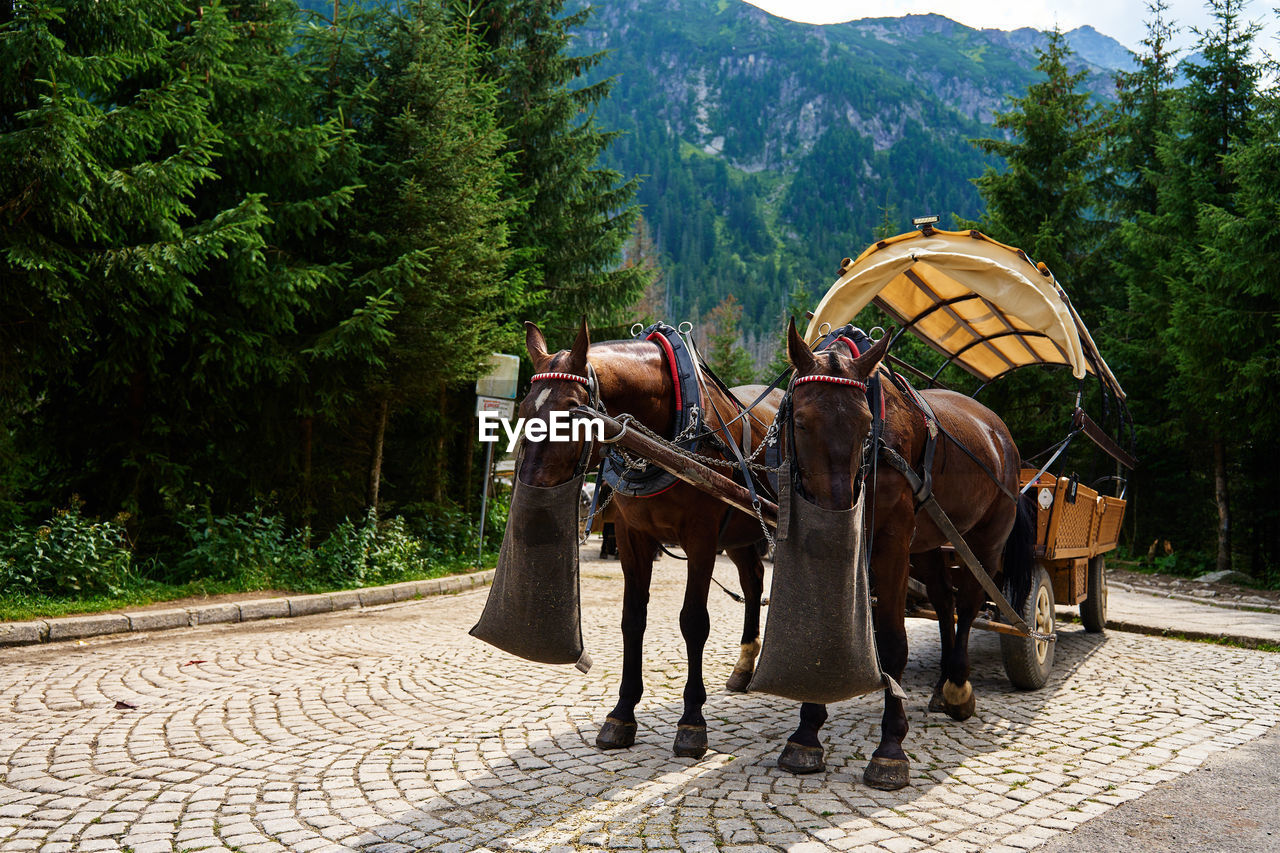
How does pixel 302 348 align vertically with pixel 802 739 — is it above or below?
above

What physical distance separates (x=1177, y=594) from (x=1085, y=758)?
392 inches

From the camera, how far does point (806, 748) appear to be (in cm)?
413

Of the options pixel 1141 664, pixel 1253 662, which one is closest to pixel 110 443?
pixel 1141 664

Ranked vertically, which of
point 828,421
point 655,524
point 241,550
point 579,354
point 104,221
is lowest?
point 241,550

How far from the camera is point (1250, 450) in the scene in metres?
15.0

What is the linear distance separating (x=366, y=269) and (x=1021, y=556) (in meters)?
8.89

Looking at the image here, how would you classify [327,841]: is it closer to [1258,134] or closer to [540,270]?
[540,270]

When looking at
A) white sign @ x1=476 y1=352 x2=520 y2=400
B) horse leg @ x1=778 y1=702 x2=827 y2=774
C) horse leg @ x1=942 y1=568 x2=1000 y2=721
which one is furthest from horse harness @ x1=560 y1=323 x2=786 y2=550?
white sign @ x1=476 y1=352 x2=520 y2=400

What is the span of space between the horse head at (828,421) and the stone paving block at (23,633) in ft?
23.8

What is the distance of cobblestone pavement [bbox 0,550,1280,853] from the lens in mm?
3426

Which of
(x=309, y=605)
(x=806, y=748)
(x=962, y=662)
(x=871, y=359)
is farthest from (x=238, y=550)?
(x=871, y=359)

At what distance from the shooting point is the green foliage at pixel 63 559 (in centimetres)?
837

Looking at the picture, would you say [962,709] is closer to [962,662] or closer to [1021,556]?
[962,662]

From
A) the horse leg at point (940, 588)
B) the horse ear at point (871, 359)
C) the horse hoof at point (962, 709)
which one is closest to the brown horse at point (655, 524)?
the horse ear at point (871, 359)
